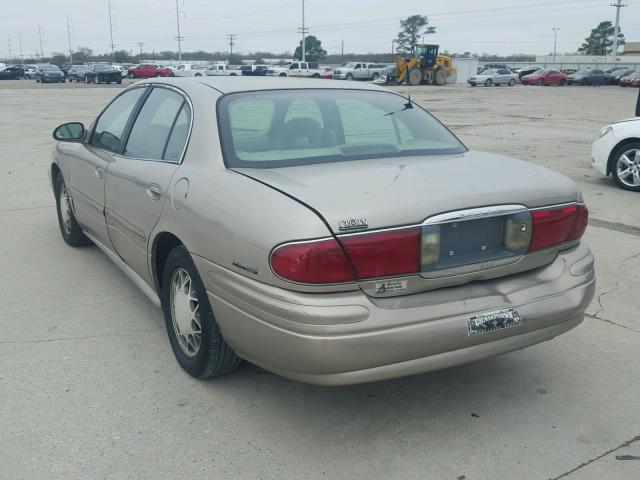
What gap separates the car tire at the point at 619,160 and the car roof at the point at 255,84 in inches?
216

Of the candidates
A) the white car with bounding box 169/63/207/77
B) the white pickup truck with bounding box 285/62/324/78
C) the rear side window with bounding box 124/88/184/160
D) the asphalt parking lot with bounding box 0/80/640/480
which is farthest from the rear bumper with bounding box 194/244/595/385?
the white pickup truck with bounding box 285/62/324/78

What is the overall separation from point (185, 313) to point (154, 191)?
70 cm

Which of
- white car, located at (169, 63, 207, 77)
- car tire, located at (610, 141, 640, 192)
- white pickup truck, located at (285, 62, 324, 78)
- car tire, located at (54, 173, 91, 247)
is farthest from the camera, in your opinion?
white pickup truck, located at (285, 62, 324, 78)

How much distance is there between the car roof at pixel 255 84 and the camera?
3781mm

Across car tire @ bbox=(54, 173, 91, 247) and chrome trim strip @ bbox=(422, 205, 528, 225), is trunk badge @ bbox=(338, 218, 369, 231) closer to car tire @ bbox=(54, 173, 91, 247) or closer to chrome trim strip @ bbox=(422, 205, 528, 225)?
chrome trim strip @ bbox=(422, 205, 528, 225)

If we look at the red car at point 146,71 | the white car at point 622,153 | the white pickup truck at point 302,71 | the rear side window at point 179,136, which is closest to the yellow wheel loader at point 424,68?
the white pickup truck at point 302,71

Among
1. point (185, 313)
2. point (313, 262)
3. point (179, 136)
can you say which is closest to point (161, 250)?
point (185, 313)

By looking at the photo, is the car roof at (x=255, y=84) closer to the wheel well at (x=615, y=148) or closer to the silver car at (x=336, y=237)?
the silver car at (x=336, y=237)

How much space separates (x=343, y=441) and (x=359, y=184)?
46.0 inches

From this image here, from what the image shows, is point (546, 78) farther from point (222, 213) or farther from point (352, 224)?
point (352, 224)

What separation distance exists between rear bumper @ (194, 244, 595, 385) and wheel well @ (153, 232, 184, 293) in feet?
1.59

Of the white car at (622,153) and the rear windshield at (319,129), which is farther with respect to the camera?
the white car at (622,153)

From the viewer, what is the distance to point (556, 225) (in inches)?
122

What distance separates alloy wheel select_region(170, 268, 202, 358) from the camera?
3340 millimetres
